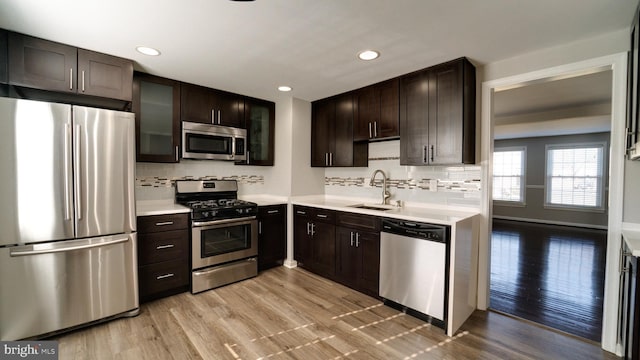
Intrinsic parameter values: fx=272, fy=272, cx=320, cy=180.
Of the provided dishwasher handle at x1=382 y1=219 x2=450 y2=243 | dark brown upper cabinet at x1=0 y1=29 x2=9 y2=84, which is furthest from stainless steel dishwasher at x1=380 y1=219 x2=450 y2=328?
dark brown upper cabinet at x1=0 y1=29 x2=9 y2=84

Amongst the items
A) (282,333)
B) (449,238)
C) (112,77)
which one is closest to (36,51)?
(112,77)

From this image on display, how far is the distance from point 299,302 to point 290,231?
1195 mm

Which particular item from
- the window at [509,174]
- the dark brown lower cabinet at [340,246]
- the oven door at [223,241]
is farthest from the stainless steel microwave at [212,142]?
the window at [509,174]

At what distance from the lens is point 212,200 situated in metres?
3.58

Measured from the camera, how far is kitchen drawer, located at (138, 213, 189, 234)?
105 inches

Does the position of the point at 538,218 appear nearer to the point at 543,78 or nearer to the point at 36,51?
the point at 543,78

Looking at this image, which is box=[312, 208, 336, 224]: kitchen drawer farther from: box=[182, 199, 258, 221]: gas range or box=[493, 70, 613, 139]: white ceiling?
box=[493, 70, 613, 139]: white ceiling

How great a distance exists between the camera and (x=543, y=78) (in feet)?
7.70

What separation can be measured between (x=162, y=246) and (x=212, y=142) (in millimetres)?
1356

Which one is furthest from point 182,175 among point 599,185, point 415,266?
point 599,185

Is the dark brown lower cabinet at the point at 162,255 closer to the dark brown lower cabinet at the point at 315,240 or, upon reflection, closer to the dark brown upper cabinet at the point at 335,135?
the dark brown lower cabinet at the point at 315,240

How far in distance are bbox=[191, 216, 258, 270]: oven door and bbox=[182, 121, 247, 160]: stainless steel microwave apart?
2.88 feet

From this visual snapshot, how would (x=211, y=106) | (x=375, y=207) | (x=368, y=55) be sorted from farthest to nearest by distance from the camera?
(x=211, y=106) → (x=375, y=207) → (x=368, y=55)

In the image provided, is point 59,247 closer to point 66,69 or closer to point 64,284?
point 64,284
